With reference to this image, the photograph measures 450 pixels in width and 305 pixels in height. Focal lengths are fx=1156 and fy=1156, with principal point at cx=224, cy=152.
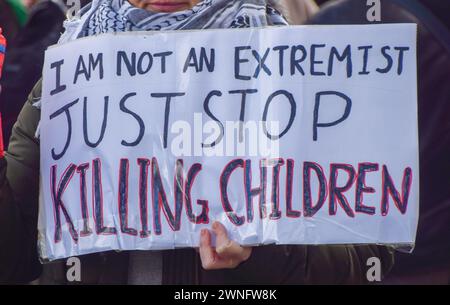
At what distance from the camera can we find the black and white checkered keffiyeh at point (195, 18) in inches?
186

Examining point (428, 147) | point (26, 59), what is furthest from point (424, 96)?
point (26, 59)

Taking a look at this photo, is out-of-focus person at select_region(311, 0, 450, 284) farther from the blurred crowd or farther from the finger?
the finger

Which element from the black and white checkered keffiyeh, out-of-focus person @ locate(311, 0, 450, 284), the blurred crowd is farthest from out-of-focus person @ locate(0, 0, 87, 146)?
out-of-focus person @ locate(311, 0, 450, 284)

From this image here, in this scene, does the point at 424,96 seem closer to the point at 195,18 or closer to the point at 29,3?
the point at 195,18

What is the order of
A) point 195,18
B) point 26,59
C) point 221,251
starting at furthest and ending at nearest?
1. point 26,59
2. point 195,18
3. point 221,251

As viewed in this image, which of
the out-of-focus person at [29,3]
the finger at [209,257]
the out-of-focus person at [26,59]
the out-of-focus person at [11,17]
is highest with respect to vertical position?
the out-of-focus person at [29,3]

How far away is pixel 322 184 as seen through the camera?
458cm

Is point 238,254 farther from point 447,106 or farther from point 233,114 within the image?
point 447,106

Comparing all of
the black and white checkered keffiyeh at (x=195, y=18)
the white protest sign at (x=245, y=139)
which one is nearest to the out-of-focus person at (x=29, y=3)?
the black and white checkered keffiyeh at (x=195, y=18)

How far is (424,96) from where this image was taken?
4.80 metres

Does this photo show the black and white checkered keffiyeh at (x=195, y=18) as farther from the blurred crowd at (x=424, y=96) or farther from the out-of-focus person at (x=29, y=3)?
the out-of-focus person at (x=29, y=3)

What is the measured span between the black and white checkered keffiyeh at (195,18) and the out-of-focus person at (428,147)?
24cm

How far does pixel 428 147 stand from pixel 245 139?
30.9 inches
